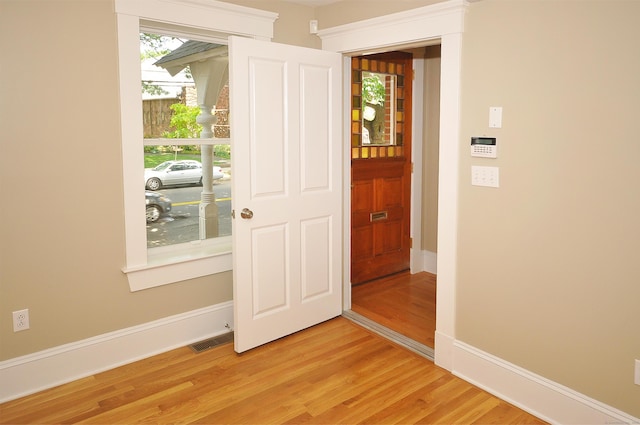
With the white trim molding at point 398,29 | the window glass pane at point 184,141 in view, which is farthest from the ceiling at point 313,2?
the window glass pane at point 184,141

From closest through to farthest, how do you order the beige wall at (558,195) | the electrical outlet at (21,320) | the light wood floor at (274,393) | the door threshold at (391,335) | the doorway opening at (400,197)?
1. the beige wall at (558,195)
2. the light wood floor at (274,393)
3. the electrical outlet at (21,320)
4. the door threshold at (391,335)
5. the doorway opening at (400,197)

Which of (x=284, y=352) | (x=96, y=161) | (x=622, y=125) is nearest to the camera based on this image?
(x=622, y=125)

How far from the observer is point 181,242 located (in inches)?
137

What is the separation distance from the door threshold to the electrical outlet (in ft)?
7.18

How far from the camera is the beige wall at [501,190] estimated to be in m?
2.27

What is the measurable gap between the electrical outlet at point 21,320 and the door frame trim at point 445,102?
2.42 meters

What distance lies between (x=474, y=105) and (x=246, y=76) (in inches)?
55.1

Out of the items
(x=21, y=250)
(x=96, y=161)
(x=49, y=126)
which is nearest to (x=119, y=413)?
(x=21, y=250)

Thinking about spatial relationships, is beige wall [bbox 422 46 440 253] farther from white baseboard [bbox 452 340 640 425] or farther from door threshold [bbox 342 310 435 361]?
white baseboard [bbox 452 340 640 425]

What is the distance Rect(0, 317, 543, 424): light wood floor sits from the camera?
2574 millimetres

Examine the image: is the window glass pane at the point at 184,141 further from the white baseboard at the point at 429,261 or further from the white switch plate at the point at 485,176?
the white baseboard at the point at 429,261

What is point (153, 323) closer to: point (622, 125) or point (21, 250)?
point (21, 250)

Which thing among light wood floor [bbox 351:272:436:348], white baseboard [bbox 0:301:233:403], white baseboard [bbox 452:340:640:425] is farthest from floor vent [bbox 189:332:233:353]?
white baseboard [bbox 452:340:640:425]

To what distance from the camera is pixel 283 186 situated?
3.38 metres
